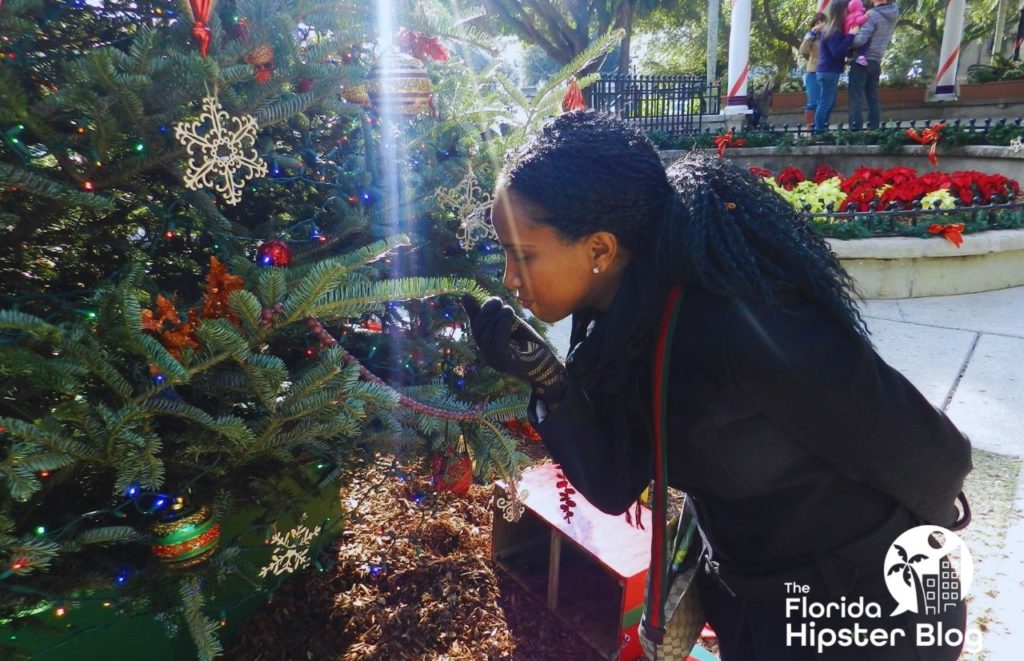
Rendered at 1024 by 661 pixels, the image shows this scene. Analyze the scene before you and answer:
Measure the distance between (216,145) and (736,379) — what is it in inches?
49.6

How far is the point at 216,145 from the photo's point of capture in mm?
1466

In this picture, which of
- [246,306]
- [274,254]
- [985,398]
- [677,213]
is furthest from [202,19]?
[985,398]

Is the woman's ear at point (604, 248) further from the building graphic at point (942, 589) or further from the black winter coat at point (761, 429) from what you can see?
the building graphic at point (942, 589)

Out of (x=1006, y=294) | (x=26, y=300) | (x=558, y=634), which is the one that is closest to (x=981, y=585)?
(x=558, y=634)

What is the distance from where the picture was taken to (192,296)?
1775mm

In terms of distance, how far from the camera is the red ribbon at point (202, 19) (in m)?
1.41

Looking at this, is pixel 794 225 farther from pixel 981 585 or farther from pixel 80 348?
pixel 981 585

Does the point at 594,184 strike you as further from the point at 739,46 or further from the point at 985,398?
the point at 739,46

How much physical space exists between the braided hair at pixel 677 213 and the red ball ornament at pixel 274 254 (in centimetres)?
71

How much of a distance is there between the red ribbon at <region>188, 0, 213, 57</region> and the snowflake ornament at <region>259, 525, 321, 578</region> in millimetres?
1406

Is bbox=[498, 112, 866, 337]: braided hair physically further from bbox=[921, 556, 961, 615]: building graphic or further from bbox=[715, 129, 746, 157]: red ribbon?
bbox=[715, 129, 746, 157]: red ribbon

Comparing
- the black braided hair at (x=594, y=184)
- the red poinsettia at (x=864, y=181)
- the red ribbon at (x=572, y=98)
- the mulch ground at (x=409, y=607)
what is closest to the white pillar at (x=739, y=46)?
the red poinsettia at (x=864, y=181)

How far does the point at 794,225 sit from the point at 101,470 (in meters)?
1.69

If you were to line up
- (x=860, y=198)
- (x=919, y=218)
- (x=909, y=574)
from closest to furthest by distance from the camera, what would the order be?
(x=909, y=574)
(x=919, y=218)
(x=860, y=198)
